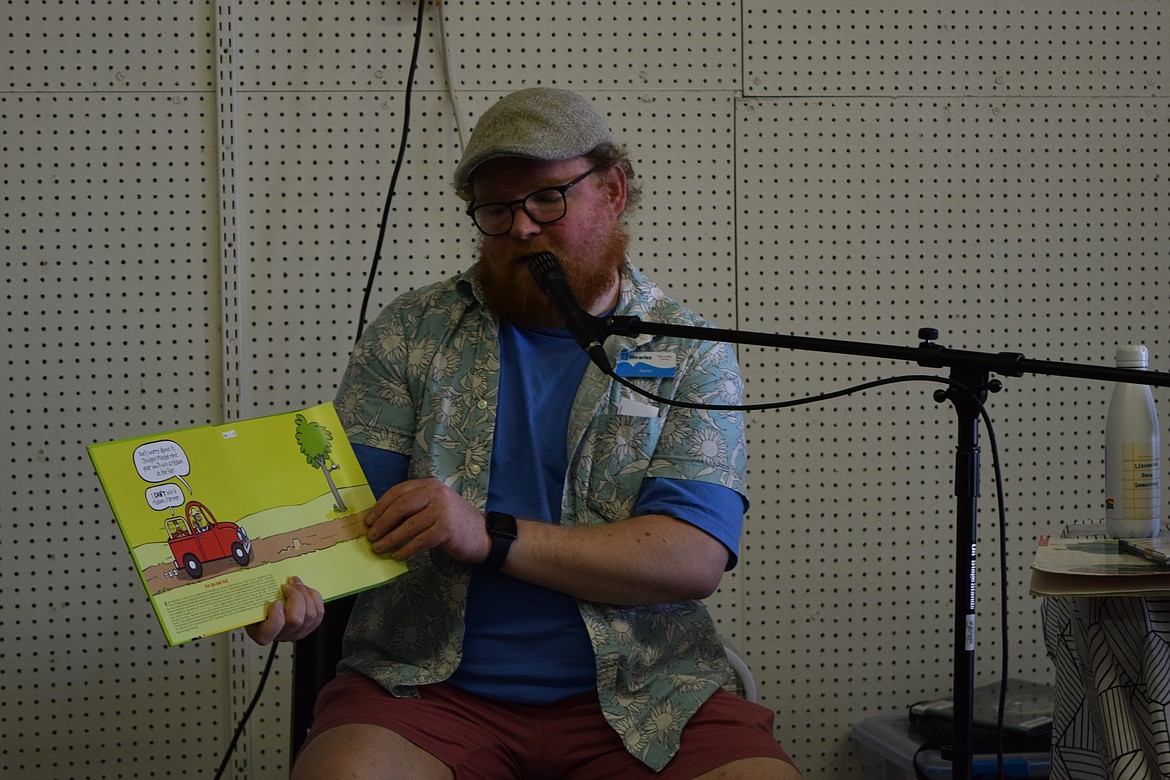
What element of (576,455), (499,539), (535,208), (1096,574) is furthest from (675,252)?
(1096,574)

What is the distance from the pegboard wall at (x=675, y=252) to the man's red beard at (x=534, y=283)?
689mm

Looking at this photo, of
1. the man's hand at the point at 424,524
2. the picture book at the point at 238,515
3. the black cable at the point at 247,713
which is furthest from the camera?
the black cable at the point at 247,713

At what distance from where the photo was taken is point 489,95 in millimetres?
2398

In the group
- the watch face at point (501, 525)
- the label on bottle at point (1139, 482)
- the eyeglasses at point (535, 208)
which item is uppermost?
the eyeglasses at point (535, 208)

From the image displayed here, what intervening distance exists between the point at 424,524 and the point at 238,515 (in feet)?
0.81

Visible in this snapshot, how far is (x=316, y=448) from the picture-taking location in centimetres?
145

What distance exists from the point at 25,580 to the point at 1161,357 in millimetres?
2768

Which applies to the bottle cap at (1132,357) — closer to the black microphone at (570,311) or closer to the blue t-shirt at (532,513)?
the blue t-shirt at (532,513)

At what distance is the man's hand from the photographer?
1423 millimetres

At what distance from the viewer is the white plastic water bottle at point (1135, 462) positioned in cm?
152

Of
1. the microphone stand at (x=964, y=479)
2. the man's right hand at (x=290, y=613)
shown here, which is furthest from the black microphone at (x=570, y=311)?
the man's right hand at (x=290, y=613)

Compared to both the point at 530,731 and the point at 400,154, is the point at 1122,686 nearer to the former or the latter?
the point at 530,731

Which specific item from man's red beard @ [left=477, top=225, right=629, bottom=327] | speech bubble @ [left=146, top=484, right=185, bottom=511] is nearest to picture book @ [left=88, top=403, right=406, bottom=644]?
speech bubble @ [left=146, top=484, right=185, bottom=511]

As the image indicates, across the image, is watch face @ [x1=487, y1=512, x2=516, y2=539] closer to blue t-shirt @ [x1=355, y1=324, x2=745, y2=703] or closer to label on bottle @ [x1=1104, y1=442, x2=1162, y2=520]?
blue t-shirt @ [x1=355, y1=324, x2=745, y2=703]
